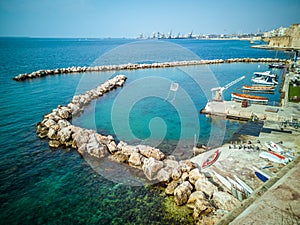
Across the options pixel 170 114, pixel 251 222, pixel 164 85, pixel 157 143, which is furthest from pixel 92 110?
pixel 251 222

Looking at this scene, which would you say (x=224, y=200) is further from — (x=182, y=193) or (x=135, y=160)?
(x=135, y=160)

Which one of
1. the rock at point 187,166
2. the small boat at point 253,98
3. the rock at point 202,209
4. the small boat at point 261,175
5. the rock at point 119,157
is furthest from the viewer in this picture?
the small boat at point 253,98

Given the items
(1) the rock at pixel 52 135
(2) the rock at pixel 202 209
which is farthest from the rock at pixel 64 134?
(2) the rock at pixel 202 209

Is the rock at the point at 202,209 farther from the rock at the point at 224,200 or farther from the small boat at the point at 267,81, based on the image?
the small boat at the point at 267,81

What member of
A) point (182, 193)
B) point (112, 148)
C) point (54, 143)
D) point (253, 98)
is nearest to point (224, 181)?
point (182, 193)

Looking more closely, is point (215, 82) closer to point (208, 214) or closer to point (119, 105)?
point (119, 105)

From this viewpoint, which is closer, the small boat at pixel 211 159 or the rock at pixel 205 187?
the rock at pixel 205 187
